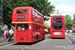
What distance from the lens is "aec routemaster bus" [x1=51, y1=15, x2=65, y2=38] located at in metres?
24.7

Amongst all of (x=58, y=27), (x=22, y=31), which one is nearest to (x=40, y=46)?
(x=22, y=31)

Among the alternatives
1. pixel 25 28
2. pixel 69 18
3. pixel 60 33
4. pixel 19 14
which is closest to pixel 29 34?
pixel 25 28

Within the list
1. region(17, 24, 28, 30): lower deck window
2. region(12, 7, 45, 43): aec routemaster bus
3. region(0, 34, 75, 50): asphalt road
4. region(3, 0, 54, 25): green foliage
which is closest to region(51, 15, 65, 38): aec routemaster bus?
region(0, 34, 75, 50): asphalt road

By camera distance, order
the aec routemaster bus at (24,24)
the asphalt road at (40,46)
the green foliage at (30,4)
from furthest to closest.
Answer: the green foliage at (30,4)
the aec routemaster bus at (24,24)
the asphalt road at (40,46)

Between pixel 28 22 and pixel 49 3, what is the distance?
23.5 metres

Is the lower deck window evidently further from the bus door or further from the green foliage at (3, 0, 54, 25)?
the green foliage at (3, 0, 54, 25)

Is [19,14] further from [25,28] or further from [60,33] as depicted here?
[60,33]

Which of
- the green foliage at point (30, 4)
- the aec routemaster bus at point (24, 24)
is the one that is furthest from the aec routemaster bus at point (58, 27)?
the aec routemaster bus at point (24, 24)

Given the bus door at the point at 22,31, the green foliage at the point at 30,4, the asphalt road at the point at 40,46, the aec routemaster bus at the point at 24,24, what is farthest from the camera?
the green foliage at the point at 30,4

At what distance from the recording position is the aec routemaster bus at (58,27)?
2469 centimetres

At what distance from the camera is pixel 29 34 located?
49.0 ft

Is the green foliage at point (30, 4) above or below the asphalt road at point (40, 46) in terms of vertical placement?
above

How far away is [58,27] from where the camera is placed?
24969mm

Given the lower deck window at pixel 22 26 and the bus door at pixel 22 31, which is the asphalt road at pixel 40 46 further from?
the lower deck window at pixel 22 26
